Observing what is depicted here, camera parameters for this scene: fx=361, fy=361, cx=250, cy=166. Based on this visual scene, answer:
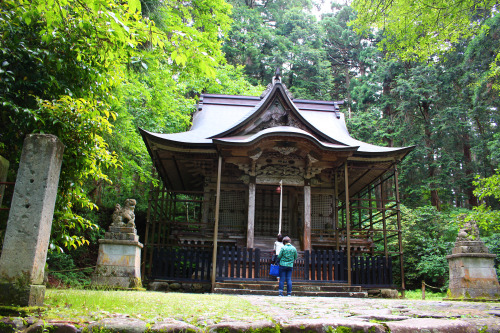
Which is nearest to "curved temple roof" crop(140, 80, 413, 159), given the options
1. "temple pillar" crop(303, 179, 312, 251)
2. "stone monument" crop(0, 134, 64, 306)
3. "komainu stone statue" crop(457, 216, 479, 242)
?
"temple pillar" crop(303, 179, 312, 251)

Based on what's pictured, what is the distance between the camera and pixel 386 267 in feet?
34.5

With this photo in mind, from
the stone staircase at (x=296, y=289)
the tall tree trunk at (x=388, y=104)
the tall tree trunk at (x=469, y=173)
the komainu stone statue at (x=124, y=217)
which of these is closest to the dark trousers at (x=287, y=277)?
the stone staircase at (x=296, y=289)

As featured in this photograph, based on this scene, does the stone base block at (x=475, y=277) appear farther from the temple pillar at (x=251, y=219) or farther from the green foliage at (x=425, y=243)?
the green foliage at (x=425, y=243)

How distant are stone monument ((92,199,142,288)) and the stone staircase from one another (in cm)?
222

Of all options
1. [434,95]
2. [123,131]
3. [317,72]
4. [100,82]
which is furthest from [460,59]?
[100,82]

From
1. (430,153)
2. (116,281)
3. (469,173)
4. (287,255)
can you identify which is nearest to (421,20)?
(287,255)

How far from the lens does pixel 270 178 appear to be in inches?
499

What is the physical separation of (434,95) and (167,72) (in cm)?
1646

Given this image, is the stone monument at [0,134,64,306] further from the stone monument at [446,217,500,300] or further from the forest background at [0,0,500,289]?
the stone monument at [446,217,500,300]

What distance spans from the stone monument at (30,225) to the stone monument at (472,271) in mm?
8970

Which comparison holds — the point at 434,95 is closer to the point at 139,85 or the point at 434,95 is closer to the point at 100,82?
the point at 139,85

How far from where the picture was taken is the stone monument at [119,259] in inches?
317

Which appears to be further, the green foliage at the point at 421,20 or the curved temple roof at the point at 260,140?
the curved temple roof at the point at 260,140

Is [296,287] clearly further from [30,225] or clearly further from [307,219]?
[30,225]
